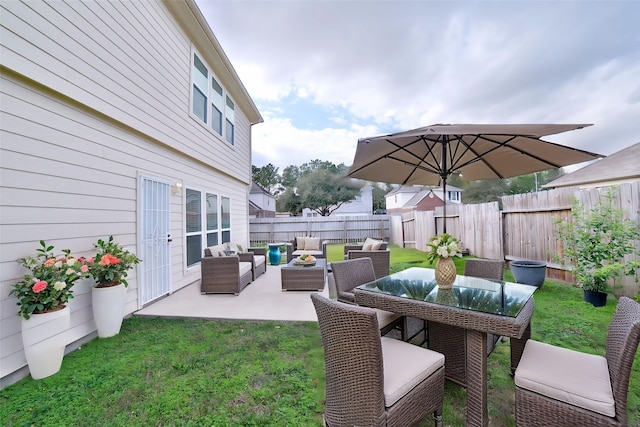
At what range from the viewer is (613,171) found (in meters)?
9.34

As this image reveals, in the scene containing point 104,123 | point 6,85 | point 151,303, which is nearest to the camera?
point 6,85

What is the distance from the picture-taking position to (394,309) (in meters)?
2.07

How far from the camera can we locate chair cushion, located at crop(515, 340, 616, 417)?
4.41 feet

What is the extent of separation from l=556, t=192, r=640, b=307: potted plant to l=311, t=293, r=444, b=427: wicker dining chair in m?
3.96

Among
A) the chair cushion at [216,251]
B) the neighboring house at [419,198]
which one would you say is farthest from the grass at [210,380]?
the neighboring house at [419,198]

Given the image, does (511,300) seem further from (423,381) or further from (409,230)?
(409,230)

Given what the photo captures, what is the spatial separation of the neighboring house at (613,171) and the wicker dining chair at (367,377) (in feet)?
37.1

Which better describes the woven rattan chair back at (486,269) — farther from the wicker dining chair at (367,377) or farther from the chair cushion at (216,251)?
the chair cushion at (216,251)

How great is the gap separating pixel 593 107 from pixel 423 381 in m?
11.8

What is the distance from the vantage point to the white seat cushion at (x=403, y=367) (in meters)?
1.46

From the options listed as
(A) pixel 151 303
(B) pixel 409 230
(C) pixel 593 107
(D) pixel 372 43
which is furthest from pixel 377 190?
(A) pixel 151 303

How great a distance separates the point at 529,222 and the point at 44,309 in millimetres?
7943

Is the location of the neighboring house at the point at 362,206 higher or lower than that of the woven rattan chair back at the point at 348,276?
higher

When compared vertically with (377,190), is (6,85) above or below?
below
